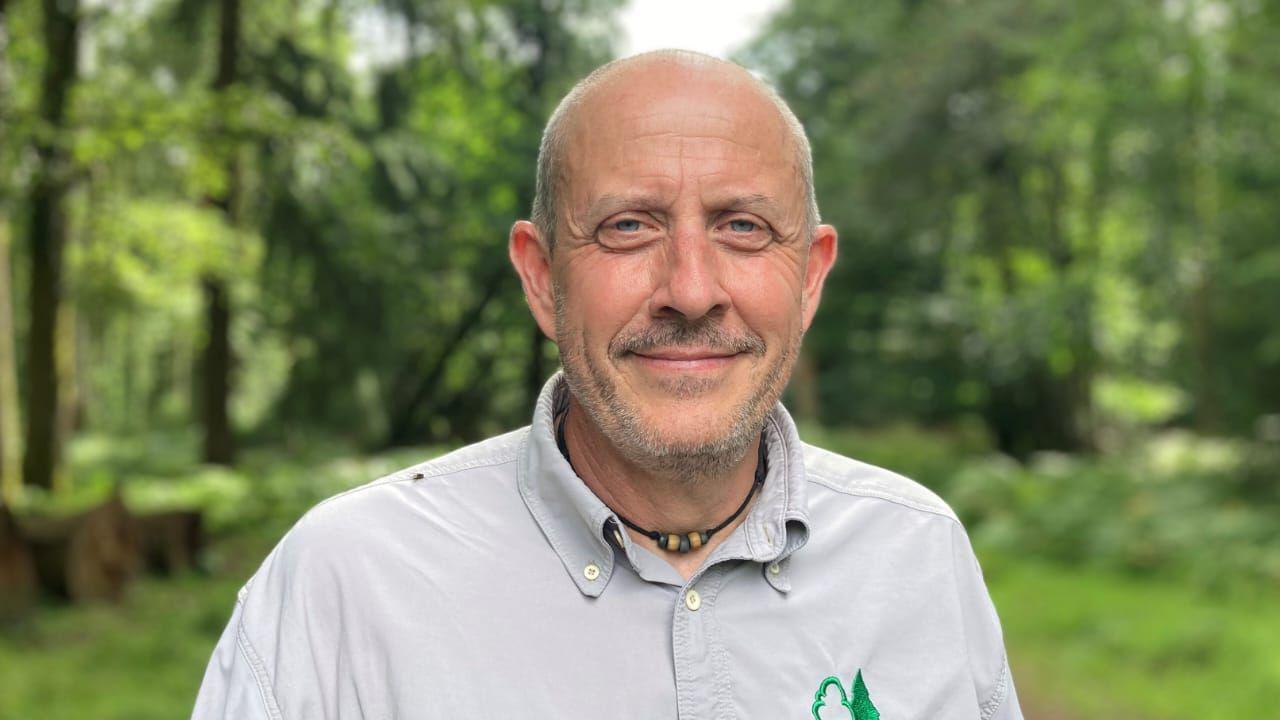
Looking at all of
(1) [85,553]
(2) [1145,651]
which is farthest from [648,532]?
(1) [85,553]

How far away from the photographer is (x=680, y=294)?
1616mm

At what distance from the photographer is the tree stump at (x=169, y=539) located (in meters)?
10.0

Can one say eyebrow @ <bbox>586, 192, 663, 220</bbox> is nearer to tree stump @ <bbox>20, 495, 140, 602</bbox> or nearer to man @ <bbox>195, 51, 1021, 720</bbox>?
man @ <bbox>195, 51, 1021, 720</bbox>

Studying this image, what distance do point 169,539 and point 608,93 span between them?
9.62 meters

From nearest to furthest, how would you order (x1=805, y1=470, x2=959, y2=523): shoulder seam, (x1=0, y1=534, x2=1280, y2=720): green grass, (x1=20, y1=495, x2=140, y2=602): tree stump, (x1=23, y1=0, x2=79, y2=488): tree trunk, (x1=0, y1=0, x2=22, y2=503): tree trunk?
(x1=805, y1=470, x2=959, y2=523): shoulder seam, (x1=0, y1=534, x2=1280, y2=720): green grass, (x1=20, y1=495, x2=140, y2=602): tree stump, (x1=0, y1=0, x2=22, y2=503): tree trunk, (x1=23, y1=0, x2=79, y2=488): tree trunk

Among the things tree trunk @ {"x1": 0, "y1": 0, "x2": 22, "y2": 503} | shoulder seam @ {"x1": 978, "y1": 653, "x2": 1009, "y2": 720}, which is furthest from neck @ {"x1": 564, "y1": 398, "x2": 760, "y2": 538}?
tree trunk @ {"x1": 0, "y1": 0, "x2": 22, "y2": 503}

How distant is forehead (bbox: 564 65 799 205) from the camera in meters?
1.65

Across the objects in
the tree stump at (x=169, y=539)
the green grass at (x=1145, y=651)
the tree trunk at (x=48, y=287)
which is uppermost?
the tree trunk at (x=48, y=287)

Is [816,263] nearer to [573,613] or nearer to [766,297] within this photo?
[766,297]

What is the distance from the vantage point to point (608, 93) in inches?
66.5

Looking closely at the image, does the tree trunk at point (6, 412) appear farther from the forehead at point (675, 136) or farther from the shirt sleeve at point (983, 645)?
the shirt sleeve at point (983, 645)

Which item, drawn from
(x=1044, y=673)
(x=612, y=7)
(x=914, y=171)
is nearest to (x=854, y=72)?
(x=914, y=171)

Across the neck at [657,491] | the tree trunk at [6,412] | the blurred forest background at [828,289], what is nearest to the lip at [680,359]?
the neck at [657,491]

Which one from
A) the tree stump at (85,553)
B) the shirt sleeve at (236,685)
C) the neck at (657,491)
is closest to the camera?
the shirt sleeve at (236,685)
